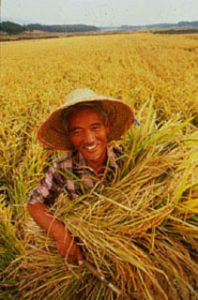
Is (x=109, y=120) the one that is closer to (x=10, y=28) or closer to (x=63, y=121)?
(x=63, y=121)

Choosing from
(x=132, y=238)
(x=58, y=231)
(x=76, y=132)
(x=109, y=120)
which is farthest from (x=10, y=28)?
(x=132, y=238)

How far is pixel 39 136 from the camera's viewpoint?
1733mm

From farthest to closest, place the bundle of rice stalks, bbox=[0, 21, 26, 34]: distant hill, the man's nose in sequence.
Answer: bbox=[0, 21, 26, 34]: distant hill
the man's nose
the bundle of rice stalks

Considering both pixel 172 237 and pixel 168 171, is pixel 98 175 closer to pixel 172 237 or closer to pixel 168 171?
pixel 168 171

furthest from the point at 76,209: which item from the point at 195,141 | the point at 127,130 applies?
the point at 195,141

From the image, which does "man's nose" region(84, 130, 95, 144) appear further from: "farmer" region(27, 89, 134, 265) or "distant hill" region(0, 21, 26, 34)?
"distant hill" region(0, 21, 26, 34)

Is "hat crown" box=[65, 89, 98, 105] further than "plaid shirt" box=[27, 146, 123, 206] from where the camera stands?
No

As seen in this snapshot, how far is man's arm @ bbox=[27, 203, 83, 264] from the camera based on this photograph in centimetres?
151

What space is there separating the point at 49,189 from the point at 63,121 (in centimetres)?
32

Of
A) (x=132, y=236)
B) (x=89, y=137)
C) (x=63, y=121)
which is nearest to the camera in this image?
(x=132, y=236)

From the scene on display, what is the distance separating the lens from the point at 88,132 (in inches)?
62.4

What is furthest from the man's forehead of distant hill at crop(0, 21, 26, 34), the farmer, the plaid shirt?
distant hill at crop(0, 21, 26, 34)

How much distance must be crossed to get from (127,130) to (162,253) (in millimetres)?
614

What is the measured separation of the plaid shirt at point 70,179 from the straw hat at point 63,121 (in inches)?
5.3
